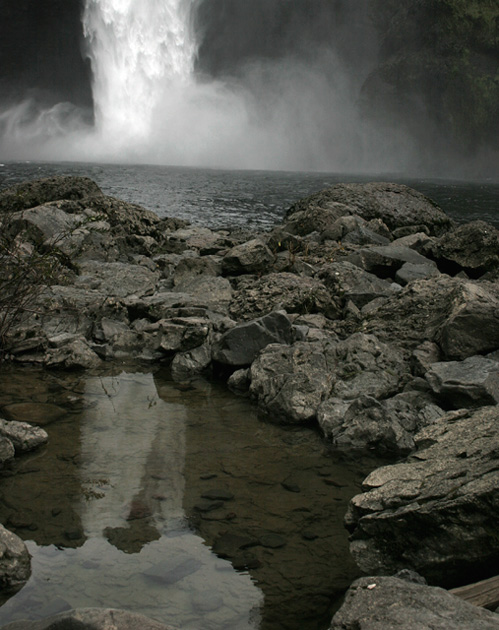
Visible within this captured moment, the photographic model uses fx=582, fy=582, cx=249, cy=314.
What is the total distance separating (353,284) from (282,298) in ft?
4.06

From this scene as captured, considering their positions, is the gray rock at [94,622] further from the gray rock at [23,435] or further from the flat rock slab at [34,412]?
the flat rock slab at [34,412]

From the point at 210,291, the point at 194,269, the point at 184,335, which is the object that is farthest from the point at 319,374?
the point at 194,269

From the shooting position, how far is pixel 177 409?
5.54m

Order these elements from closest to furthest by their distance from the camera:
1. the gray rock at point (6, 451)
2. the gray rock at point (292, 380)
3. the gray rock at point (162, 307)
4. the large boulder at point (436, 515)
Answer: the large boulder at point (436, 515)
the gray rock at point (6, 451)
the gray rock at point (292, 380)
the gray rock at point (162, 307)

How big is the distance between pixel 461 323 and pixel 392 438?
1.82 metres

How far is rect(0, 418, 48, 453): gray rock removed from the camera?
4453 millimetres

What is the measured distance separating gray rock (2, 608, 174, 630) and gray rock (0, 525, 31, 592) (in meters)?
0.59

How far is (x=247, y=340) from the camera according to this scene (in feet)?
20.7

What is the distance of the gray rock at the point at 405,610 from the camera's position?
7.31 ft

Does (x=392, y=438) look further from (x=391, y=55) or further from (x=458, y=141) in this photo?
(x=391, y=55)

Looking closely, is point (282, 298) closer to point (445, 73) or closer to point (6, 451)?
point (6, 451)

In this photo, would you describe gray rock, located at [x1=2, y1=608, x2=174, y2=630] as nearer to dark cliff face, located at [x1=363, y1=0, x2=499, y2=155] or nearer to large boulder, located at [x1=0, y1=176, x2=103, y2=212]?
large boulder, located at [x1=0, y1=176, x2=103, y2=212]

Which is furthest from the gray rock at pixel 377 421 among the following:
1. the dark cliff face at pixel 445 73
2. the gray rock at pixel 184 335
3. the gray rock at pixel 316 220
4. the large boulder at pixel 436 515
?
the dark cliff face at pixel 445 73

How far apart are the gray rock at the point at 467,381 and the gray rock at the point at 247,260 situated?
14.0 ft
